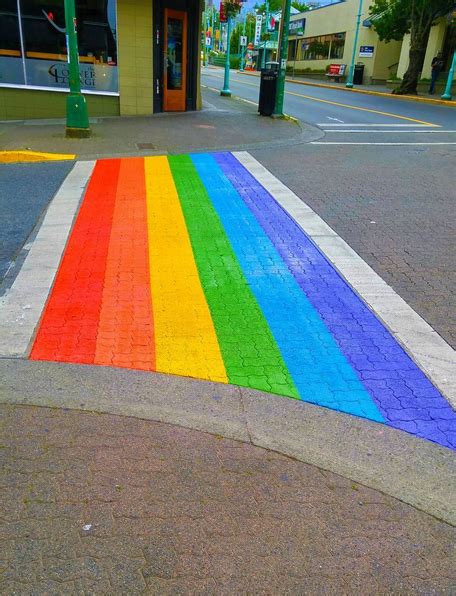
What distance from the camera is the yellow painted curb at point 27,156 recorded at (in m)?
10.1

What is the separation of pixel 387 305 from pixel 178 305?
6.31 feet

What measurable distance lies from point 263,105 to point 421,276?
12.7 m

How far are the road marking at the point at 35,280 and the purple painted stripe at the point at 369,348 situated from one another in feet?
8.15

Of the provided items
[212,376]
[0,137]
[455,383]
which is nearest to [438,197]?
[455,383]

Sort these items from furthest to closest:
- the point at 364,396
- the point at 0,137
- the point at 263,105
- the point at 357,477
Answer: the point at 263,105 < the point at 0,137 < the point at 364,396 < the point at 357,477

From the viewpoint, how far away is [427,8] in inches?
1151

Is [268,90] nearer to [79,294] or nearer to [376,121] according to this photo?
[376,121]

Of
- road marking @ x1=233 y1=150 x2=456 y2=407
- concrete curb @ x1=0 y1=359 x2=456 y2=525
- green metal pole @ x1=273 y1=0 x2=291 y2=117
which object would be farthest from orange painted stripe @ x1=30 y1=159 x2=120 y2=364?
green metal pole @ x1=273 y1=0 x2=291 y2=117

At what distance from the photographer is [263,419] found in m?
3.27

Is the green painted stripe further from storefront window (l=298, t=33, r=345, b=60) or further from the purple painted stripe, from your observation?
storefront window (l=298, t=33, r=345, b=60)

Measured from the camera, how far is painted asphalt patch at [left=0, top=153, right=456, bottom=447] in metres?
3.67

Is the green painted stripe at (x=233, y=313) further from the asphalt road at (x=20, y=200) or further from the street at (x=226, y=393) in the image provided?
the asphalt road at (x=20, y=200)

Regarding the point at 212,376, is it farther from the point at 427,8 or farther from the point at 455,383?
the point at 427,8

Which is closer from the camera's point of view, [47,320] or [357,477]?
[357,477]
